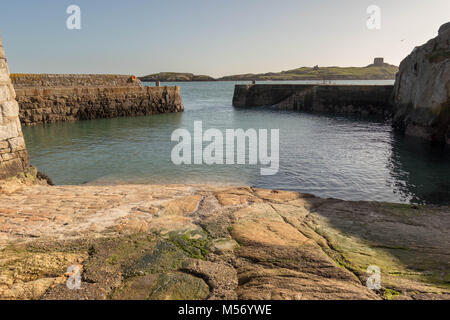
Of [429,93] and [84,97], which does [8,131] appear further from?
[84,97]

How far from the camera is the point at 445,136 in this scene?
533 inches

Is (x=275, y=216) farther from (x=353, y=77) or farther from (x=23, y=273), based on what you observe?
(x=353, y=77)

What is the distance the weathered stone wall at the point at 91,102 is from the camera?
20.5 meters

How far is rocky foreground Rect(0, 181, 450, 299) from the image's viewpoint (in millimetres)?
2734

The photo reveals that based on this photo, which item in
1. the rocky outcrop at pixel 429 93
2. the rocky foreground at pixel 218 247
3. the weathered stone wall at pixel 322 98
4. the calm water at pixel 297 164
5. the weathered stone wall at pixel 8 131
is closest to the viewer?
the rocky foreground at pixel 218 247

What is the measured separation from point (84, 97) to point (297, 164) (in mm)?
18705

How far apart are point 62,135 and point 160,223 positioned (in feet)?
48.1

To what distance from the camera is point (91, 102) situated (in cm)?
2348

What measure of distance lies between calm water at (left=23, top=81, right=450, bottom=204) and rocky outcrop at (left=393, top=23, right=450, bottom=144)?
916 millimetres

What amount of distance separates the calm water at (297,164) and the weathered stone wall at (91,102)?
4077mm
